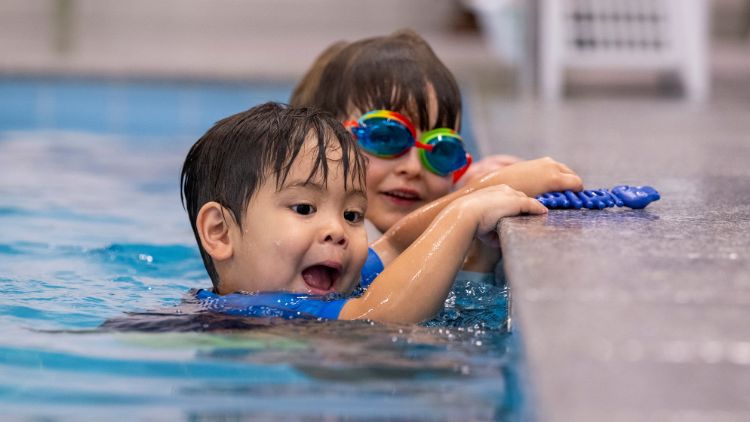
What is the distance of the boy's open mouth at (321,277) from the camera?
8.43ft

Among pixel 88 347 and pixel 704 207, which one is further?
pixel 704 207

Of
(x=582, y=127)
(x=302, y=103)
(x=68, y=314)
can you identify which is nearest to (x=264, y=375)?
(x=68, y=314)

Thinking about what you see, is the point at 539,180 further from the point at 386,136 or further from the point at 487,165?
the point at 487,165

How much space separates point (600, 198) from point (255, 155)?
2.74 ft

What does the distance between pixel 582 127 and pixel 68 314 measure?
3296 mm

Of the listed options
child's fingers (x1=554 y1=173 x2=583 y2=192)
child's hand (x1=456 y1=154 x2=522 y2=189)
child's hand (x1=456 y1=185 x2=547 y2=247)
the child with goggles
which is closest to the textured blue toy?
child's fingers (x1=554 y1=173 x2=583 y2=192)

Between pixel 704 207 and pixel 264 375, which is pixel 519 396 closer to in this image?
pixel 264 375

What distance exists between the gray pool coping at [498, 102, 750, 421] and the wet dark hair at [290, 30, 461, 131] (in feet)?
2.29

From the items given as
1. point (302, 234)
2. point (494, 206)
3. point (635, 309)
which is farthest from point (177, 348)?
point (635, 309)

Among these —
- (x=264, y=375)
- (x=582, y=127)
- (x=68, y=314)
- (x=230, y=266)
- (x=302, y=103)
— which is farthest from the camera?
(x=582, y=127)

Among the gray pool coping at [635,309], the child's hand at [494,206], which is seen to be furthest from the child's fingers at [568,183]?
the child's hand at [494,206]

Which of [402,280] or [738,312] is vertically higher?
[738,312]

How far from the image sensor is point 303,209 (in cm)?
253

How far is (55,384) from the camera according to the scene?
206cm
